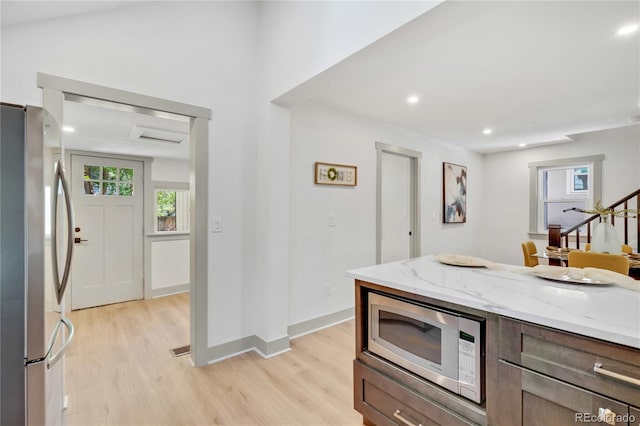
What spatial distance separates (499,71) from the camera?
2533 millimetres

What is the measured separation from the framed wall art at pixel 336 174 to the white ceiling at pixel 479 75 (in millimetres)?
681

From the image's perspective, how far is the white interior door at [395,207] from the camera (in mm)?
4012

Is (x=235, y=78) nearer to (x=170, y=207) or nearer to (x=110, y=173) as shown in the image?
(x=110, y=173)

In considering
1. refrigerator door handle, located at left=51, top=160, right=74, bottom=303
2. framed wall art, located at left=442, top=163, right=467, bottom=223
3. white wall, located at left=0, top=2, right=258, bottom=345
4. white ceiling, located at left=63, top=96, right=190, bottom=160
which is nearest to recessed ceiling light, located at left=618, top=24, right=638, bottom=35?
white wall, located at left=0, top=2, right=258, bottom=345

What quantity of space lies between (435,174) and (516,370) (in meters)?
4.02

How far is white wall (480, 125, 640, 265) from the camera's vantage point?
14.3ft

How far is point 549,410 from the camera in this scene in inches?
39.9

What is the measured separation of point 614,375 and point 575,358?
0.31ft

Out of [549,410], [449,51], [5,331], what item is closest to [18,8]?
[5,331]

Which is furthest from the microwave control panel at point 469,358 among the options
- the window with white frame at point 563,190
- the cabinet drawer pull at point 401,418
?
the window with white frame at point 563,190

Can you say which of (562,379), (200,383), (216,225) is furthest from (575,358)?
(216,225)

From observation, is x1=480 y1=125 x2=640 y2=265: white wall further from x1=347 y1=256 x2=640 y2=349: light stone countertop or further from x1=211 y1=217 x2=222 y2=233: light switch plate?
x1=211 y1=217 x2=222 y2=233: light switch plate

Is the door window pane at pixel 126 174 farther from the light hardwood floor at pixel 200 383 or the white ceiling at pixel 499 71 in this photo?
the white ceiling at pixel 499 71

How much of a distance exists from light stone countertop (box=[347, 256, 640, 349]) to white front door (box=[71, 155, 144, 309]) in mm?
3905
